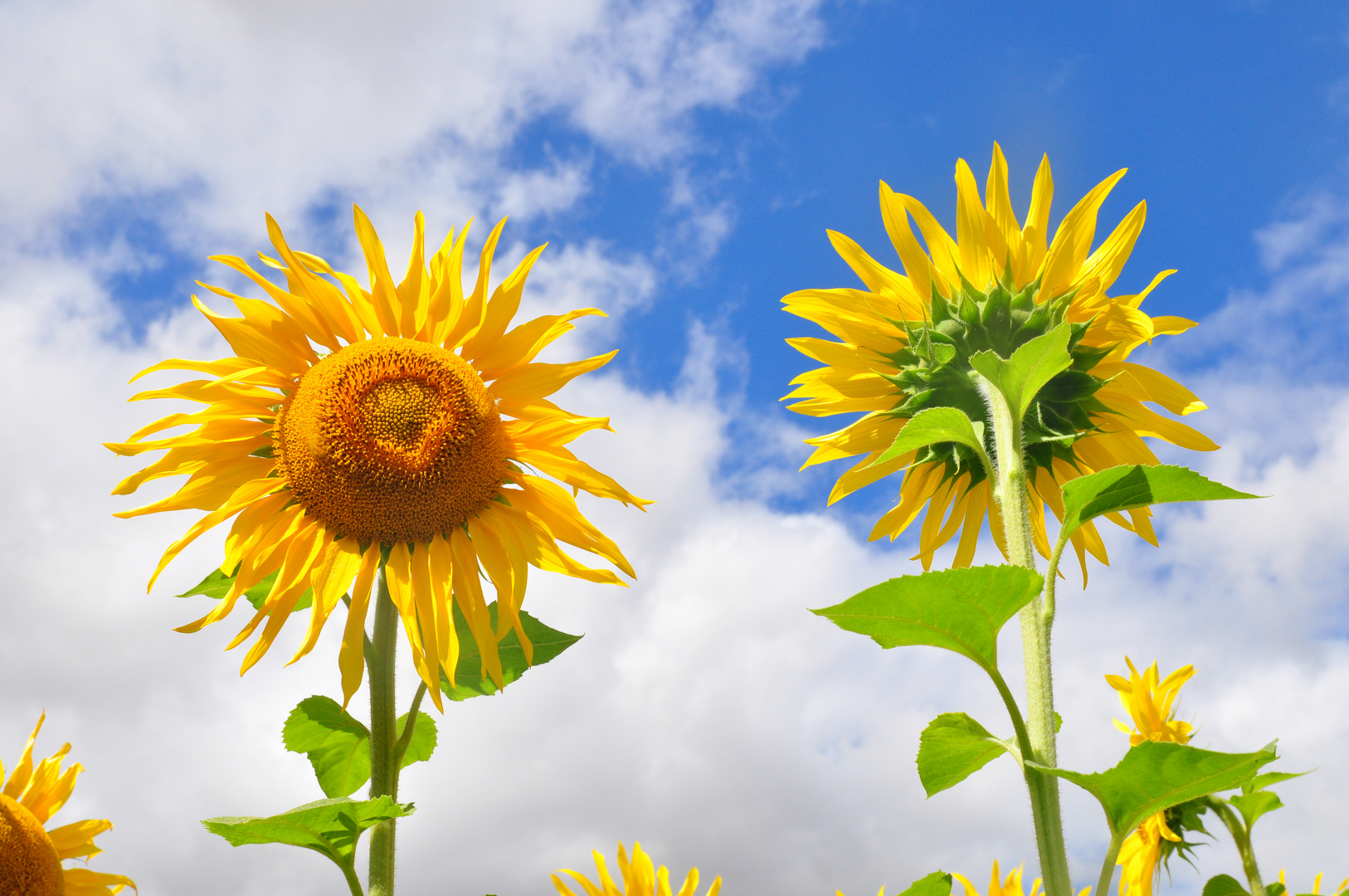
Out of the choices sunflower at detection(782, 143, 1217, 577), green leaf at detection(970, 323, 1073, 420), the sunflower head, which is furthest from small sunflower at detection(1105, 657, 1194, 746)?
green leaf at detection(970, 323, 1073, 420)

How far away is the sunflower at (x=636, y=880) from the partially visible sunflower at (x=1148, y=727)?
2776 mm

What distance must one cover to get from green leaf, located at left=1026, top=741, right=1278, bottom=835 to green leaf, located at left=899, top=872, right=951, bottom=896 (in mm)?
864

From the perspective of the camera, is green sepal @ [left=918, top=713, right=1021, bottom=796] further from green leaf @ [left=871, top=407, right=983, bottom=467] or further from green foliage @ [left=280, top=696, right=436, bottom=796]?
green foliage @ [left=280, top=696, right=436, bottom=796]

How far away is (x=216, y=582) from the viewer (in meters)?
3.67

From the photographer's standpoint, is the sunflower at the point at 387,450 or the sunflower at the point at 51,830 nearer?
the sunflower at the point at 387,450

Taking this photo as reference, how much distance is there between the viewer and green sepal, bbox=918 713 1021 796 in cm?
270

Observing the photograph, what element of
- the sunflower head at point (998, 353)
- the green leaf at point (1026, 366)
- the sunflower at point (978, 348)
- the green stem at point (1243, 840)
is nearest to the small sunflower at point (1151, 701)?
the green stem at point (1243, 840)

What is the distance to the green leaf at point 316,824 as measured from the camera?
9.09 feet

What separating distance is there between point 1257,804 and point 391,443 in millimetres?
4276

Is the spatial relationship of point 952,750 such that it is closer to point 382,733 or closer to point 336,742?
point 382,733

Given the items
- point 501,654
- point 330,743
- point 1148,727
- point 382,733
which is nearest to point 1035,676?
point 501,654

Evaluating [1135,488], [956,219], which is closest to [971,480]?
[956,219]

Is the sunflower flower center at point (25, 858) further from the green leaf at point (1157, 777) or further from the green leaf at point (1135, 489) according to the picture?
the green leaf at point (1135, 489)

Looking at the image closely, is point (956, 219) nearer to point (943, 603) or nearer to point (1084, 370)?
point (1084, 370)
